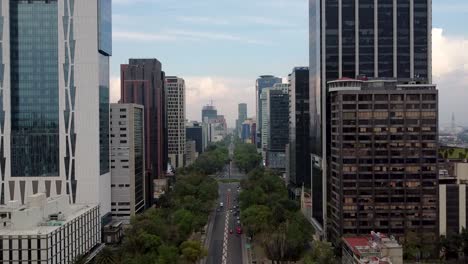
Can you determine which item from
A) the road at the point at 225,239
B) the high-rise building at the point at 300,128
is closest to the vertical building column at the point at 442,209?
the road at the point at 225,239

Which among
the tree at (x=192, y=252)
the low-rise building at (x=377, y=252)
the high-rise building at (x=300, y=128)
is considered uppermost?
the high-rise building at (x=300, y=128)

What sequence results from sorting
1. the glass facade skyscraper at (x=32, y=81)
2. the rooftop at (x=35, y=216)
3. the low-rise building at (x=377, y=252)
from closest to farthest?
1. the low-rise building at (x=377, y=252)
2. the rooftop at (x=35, y=216)
3. the glass facade skyscraper at (x=32, y=81)

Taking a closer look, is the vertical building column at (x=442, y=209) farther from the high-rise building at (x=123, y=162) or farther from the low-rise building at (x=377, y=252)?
the high-rise building at (x=123, y=162)

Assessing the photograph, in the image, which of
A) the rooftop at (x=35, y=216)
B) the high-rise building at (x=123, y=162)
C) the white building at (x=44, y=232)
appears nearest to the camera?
the white building at (x=44, y=232)

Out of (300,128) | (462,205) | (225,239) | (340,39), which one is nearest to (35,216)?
(225,239)

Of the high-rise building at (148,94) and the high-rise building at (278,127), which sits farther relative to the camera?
the high-rise building at (278,127)

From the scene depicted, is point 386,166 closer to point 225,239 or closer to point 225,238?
point 225,239
